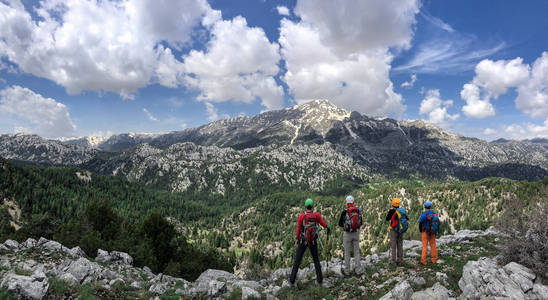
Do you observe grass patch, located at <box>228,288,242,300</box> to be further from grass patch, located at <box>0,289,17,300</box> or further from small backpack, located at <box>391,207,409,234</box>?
small backpack, located at <box>391,207,409,234</box>

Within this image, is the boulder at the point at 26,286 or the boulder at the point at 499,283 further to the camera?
the boulder at the point at 499,283

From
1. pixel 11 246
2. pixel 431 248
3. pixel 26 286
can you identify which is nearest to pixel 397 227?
pixel 431 248

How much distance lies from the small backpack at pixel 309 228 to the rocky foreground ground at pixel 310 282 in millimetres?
3381

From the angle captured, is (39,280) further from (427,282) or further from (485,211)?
(485,211)

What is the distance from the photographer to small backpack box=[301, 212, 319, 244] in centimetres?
1599

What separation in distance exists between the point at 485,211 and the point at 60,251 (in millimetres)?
152938

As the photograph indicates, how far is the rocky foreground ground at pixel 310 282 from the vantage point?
11336mm

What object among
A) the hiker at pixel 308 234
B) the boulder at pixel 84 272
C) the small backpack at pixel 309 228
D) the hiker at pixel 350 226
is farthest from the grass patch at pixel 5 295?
the hiker at pixel 350 226

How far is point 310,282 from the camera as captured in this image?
17.5m

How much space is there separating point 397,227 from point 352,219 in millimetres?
4337

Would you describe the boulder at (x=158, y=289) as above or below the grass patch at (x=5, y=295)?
below

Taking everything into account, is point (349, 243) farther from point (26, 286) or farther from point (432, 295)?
point (26, 286)

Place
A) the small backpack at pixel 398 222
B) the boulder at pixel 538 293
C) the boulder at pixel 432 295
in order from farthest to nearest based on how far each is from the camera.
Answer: the small backpack at pixel 398 222
the boulder at pixel 432 295
the boulder at pixel 538 293

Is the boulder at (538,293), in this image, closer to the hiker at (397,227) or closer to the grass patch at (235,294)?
the hiker at (397,227)
